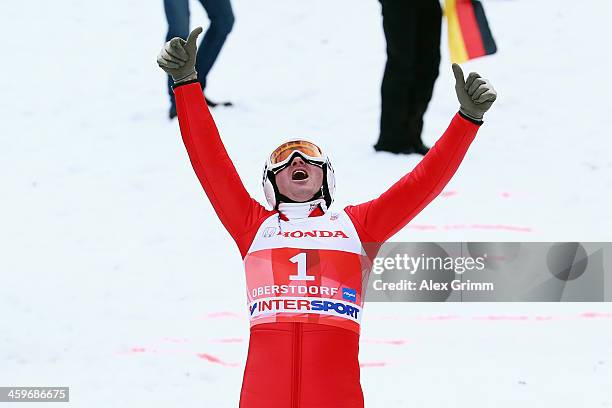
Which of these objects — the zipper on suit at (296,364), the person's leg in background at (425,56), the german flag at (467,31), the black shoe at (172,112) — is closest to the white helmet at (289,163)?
the zipper on suit at (296,364)

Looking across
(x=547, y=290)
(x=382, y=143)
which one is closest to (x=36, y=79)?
(x=382, y=143)

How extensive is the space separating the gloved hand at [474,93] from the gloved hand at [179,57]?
879mm

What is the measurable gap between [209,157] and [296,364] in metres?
0.78

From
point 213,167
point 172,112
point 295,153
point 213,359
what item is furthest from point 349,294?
point 172,112

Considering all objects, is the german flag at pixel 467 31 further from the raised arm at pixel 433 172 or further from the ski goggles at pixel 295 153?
the raised arm at pixel 433 172

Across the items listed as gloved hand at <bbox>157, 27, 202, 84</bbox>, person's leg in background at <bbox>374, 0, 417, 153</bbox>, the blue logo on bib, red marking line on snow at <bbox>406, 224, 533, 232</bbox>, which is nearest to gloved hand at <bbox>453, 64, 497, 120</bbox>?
the blue logo on bib

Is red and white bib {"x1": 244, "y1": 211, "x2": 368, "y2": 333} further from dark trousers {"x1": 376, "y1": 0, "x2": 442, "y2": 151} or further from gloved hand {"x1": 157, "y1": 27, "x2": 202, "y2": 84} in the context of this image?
dark trousers {"x1": 376, "y1": 0, "x2": 442, "y2": 151}

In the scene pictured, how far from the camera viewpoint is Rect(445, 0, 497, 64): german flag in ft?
19.5

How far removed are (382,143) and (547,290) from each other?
1.84 meters

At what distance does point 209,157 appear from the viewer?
3822mm

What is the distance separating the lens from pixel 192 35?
3.71 meters

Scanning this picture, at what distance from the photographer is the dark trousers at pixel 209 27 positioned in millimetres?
8039

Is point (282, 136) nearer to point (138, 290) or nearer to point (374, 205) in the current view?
point (138, 290)

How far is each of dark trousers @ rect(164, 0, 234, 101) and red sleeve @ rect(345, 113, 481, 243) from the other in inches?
177
